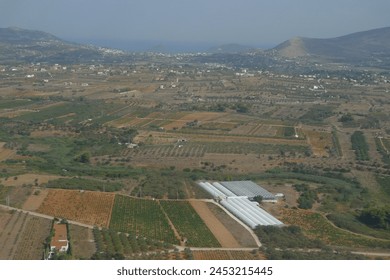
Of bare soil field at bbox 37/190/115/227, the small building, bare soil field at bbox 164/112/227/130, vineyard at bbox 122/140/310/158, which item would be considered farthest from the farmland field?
bare soil field at bbox 164/112/227/130

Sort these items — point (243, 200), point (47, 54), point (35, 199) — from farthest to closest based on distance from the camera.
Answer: point (47, 54), point (243, 200), point (35, 199)

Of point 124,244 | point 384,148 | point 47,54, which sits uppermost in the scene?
point 47,54

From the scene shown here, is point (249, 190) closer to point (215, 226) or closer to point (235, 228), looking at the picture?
point (215, 226)

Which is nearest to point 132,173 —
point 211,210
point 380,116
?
point 211,210

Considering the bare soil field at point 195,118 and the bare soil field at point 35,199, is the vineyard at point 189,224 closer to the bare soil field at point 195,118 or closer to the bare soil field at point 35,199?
the bare soil field at point 35,199

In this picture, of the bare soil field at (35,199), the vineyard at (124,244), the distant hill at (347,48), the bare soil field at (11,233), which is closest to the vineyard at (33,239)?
the bare soil field at (11,233)

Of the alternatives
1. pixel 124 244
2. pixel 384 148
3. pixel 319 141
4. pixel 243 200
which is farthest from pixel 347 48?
pixel 124 244

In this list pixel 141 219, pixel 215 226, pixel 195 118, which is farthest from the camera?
pixel 195 118
